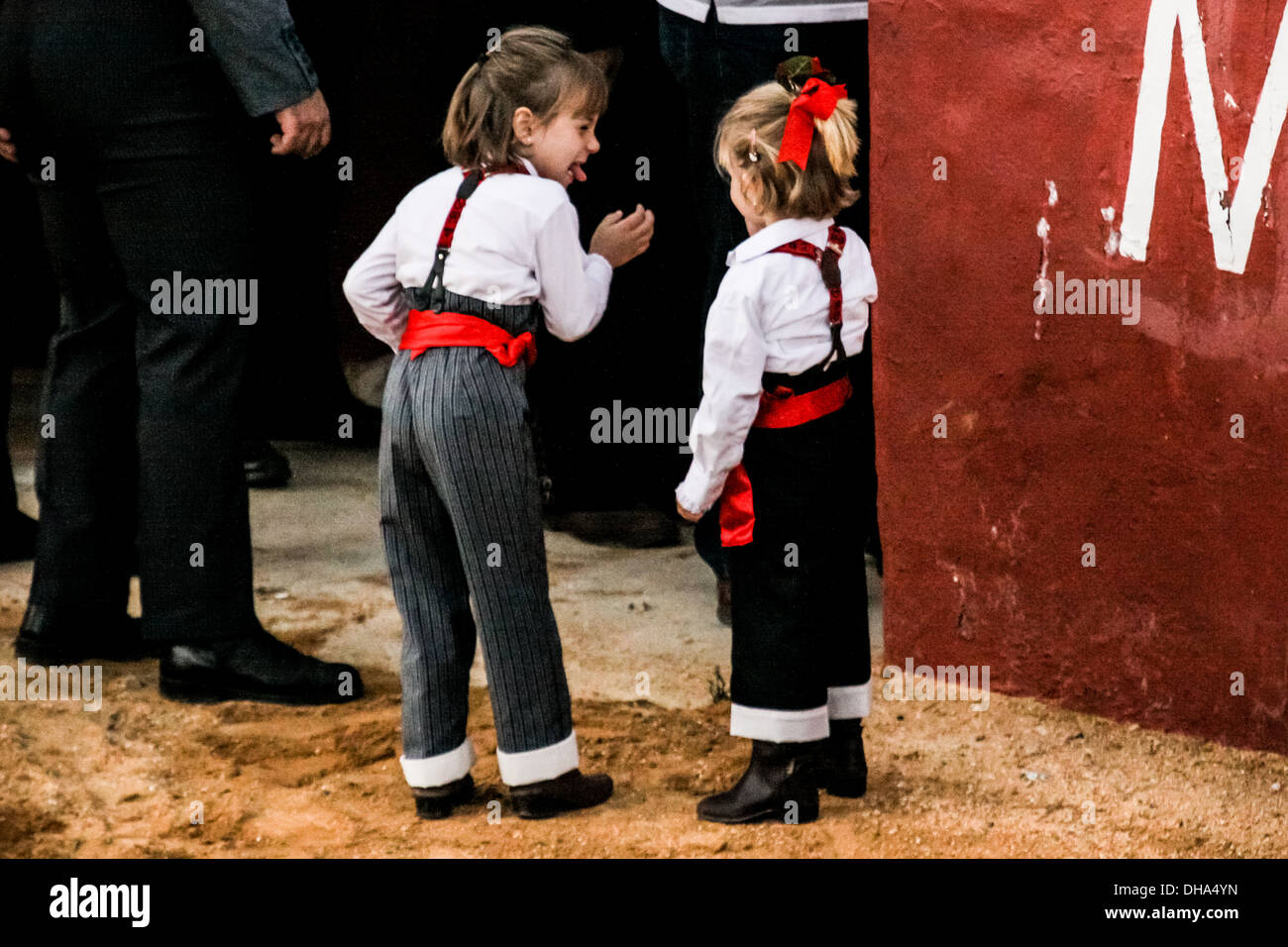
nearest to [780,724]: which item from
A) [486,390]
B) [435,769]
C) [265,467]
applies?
[435,769]

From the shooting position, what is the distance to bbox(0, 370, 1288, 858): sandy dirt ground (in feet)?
10.4

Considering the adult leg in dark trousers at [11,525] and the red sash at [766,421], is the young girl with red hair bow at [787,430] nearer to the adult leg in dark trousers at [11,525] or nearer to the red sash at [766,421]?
the red sash at [766,421]

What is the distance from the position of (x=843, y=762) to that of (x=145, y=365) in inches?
66.6

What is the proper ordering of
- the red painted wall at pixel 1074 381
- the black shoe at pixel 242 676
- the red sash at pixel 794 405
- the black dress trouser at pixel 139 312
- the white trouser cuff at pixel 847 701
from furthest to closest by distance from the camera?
the black shoe at pixel 242 676 < the black dress trouser at pixel 139 312 < the red painted wall at pixel 1074 381 < the white trouser cuff at pixel 847 701 < the red sash at pixel 794 405

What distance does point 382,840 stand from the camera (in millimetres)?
3158

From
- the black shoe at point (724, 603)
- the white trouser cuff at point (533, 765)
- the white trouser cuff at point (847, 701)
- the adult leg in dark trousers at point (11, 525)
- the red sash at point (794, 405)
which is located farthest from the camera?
the adult leg in dark trousers at point (11, 525)

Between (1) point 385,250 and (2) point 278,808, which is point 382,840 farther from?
(1) point 385,250

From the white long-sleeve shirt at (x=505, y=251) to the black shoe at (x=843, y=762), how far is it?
925 millimetres

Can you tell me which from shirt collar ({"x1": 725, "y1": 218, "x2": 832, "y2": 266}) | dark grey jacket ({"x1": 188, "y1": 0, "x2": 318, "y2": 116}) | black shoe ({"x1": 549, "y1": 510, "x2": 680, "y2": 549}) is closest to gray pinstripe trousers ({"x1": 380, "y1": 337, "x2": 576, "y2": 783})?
shirt collar ({"x1": 725, "y1": 218, "x2": 832, "y2": 266})

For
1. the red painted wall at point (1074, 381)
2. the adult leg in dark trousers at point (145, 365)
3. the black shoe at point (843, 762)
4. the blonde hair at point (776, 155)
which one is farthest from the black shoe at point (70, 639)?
the blonde hair at point (776, 155)

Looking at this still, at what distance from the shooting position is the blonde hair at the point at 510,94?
10.2ft

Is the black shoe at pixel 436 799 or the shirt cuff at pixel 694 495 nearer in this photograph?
the shirt cuff at pixel 694 495

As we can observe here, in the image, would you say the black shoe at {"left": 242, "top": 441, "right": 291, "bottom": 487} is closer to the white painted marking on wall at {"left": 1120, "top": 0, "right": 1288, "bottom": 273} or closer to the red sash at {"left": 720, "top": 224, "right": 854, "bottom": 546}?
the red sash at {"left": 720, "top": 224, "right": 854, "bottom": 546}

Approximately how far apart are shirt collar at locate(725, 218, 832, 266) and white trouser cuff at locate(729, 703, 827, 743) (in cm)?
82
